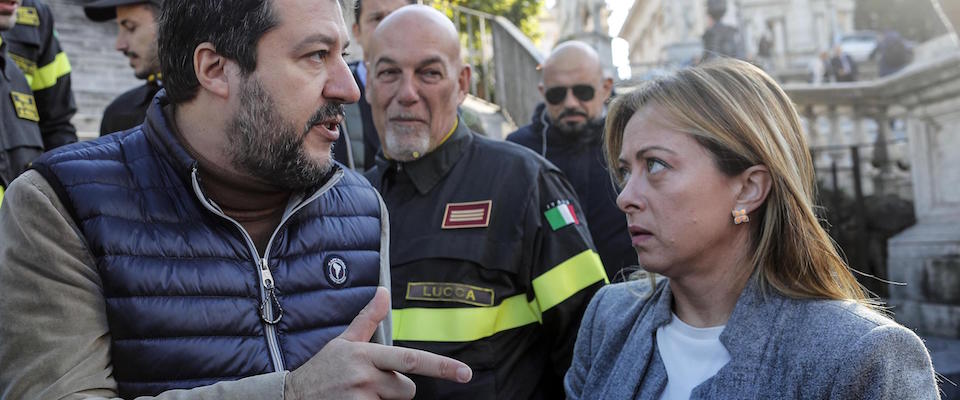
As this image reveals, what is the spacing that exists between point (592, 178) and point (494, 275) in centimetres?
183

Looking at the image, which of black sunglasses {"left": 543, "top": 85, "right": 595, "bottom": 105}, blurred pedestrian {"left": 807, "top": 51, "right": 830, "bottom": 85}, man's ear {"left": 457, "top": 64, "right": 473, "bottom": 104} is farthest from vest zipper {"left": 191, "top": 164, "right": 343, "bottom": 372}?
blurred pedestrian {"left": 807, "top": 51, "right": 830, "bottom": 85}

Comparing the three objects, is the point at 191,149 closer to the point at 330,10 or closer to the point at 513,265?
the point at 330,10

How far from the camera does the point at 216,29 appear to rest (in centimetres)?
204

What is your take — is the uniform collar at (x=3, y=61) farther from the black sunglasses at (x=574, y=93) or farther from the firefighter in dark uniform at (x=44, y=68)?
the black sunglasses at (x=574, y=93)

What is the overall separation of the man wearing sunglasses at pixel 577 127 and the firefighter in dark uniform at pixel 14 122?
8.83ft

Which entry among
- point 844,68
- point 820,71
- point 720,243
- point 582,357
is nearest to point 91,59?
point 582,357

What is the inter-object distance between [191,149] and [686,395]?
1.47 metres

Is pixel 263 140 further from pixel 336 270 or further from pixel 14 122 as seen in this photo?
pixel 14 122

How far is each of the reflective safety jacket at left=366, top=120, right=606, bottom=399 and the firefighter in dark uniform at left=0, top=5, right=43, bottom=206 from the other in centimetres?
202

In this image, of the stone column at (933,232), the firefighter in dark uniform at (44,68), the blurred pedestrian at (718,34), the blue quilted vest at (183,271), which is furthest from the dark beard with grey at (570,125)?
the blurred pedestrian at (718,34)

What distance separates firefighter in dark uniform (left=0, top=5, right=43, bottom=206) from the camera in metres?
4.05

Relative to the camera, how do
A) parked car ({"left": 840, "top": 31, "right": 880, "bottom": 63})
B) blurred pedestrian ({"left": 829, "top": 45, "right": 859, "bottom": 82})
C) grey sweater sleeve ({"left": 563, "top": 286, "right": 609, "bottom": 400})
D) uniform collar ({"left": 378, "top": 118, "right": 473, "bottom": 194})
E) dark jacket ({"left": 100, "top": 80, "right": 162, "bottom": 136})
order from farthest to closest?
1. parked car ({"left": 840, "top": 31, "right": 880, "bottom": 63})
2. blurred pedestrian ({"left": 829, "top": 45, "right": 859, "bottom": 82})
3. dark jacket ({"left": 100, "top": 80, "right": 162, "bottom": 136})
4. uniform collar ({"left": 378, "top": 118, "right": 473, "bottom": 194})
5. grey sweater sleeve ({"left": 563, "top": 286, "right": 609, "bottom": 400})

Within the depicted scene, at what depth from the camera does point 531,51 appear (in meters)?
10.5

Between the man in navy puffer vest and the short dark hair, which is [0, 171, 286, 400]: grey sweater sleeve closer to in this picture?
the man in navy puffer vest
